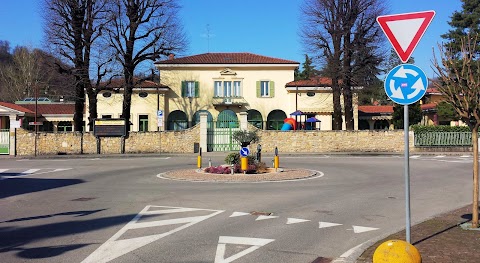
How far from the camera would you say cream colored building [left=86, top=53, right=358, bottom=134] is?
4991 centimetres

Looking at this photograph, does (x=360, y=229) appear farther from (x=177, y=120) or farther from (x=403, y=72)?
(x=177, y=120)

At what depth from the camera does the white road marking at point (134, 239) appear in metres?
6.46

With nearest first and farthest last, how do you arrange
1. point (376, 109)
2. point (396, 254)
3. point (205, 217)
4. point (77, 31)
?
point (396, 254) < point (205, 217) < point (77, 31) < point (376, 109)

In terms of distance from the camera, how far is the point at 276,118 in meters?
50.6

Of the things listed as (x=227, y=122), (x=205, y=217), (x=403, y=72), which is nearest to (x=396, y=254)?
(x=403, y=72)

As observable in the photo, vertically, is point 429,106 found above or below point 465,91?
above

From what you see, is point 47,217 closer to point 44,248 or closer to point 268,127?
point 44,248

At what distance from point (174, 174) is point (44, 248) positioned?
39.6 ft

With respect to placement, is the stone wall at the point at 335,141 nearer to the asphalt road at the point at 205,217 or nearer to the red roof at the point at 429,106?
the red roof at the point at 429,106

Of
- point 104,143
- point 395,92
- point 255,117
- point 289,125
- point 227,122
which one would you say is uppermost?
point 255,117

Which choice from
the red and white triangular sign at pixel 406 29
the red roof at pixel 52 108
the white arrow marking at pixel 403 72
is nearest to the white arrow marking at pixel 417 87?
the white arrow marking at pixel 403 72

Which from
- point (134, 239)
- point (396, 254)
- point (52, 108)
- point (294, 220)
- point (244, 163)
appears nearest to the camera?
point (396, 254)

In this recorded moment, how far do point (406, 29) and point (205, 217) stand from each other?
5.82 meters

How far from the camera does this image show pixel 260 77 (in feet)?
166
